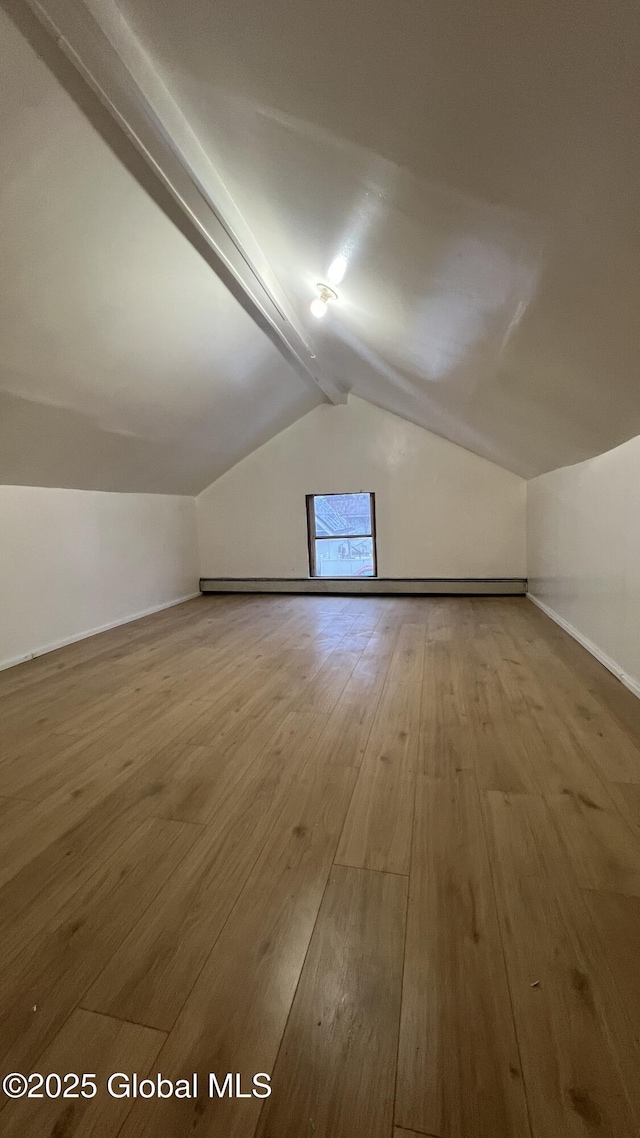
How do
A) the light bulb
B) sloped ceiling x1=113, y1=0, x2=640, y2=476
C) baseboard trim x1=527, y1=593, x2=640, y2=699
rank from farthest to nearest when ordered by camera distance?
baseboard trim x1=527, y1=593, x2=640, y2=699, the light bulb, sloped ceiling x1=113, y1=0, x2=640, y2=476

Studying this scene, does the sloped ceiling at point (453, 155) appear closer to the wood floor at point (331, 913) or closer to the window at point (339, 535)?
the wood floor at point (331, 913)

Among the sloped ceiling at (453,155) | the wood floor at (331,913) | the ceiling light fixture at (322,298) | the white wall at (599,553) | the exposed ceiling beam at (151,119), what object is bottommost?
the wood floor at (331,913)

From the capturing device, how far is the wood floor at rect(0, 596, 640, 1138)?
82 centimetres

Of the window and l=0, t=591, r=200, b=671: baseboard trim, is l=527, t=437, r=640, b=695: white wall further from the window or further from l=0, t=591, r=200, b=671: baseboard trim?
l=0, t=591, r=200, b=671: baseboard trim

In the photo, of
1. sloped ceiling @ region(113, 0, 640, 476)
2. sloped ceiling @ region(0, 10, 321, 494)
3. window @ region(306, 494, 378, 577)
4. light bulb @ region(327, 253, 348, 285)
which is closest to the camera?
sloped ceiling @ region(113, 0, 640, 476)

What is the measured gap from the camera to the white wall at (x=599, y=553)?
2.37m

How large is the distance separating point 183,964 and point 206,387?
11.1 ft

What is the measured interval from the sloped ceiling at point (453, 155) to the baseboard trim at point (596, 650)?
4.04 ft

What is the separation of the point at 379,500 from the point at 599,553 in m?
2.81

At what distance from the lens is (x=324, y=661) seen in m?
3.12

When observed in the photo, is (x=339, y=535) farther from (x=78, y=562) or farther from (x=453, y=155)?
(x=453, y=155)

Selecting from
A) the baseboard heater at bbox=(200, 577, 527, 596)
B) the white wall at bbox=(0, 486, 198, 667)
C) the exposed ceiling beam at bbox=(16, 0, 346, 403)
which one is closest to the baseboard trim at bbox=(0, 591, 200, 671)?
the white wall at bbox=(0, 486, 198, 667)

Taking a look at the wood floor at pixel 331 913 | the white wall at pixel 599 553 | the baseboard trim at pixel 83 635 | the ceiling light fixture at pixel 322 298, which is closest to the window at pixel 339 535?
the baseboard trim at pixel 83 635

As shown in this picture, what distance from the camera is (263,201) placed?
5.80 ft
